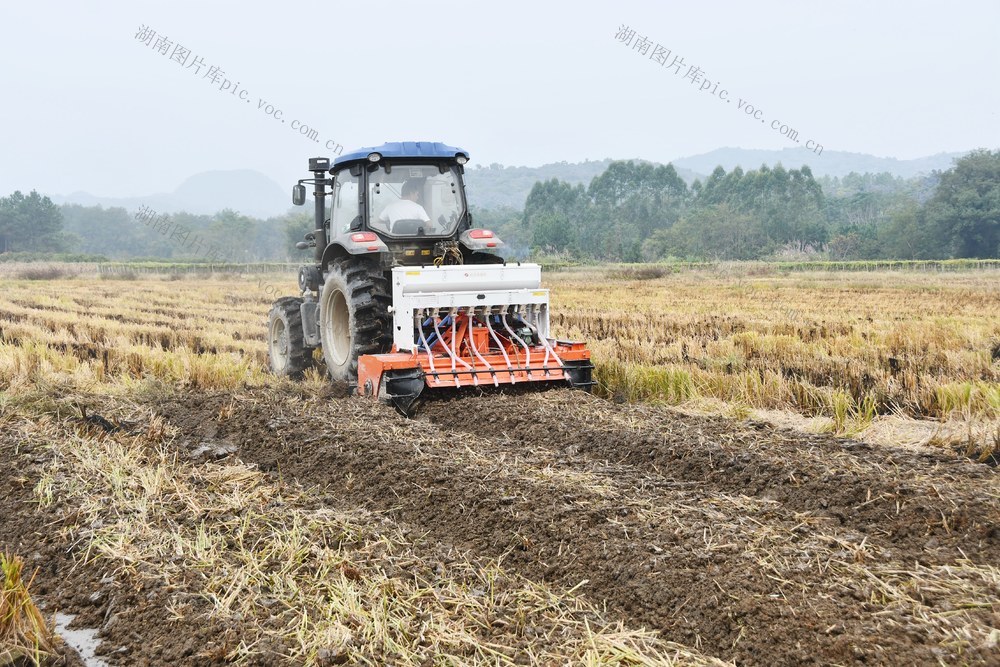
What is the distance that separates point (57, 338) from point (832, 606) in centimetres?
1098

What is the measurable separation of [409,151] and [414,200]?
0.45 metres

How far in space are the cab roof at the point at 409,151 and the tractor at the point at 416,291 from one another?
12 mm

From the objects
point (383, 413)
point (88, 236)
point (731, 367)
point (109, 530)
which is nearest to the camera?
point (109, 530)

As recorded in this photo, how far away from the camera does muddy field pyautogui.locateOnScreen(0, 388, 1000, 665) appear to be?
3.11 meters

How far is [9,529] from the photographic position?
14.3 ft

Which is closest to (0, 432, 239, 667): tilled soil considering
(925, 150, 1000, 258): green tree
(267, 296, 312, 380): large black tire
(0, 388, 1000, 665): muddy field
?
(0, 388, 1000, 665): muddy field

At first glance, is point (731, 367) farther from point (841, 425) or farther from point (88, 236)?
point (88, 236)

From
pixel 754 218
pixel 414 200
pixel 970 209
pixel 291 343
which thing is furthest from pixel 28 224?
pixel 414 200

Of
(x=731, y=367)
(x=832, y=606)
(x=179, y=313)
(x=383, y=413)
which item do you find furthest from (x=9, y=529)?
(x=179, y=313)

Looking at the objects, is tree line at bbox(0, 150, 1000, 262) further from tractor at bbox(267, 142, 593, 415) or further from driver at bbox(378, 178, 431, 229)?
driver at bbox(378, 178, 431, 229)

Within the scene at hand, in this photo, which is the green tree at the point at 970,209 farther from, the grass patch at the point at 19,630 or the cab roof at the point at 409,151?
the grass patch at the point at 19,630

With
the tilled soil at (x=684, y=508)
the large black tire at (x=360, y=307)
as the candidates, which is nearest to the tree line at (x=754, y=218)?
the large black tire at (x=360, y=307)

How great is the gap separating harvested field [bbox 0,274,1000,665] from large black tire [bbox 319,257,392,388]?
2.64 feet

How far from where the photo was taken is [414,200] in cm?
812
